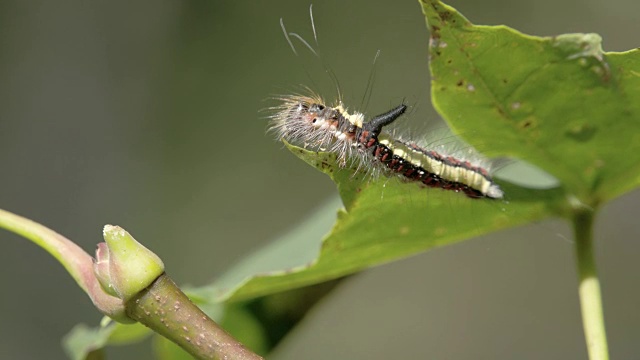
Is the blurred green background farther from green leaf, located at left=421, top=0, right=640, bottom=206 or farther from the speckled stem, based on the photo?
the speckled stem

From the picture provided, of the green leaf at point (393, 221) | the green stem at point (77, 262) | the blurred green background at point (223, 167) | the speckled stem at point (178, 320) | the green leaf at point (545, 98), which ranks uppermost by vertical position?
the blurred green background at point (223, 167)

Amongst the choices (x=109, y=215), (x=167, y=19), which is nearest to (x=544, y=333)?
(x=109, y=215)

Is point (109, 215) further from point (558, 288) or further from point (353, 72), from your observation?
point (558, 288)

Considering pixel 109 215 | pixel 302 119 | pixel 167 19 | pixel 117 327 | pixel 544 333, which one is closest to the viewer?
pixel 117 327

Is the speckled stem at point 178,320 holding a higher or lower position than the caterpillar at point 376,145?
lower

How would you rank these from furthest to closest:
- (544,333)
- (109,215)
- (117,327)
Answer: (109,215) → (544,333) → (117,327)

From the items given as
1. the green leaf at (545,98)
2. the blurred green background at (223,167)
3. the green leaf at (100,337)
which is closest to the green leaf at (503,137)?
the green leaf at (545,98)

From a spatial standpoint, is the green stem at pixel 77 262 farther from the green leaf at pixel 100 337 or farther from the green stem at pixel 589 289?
the green stem at pixel 589 289
